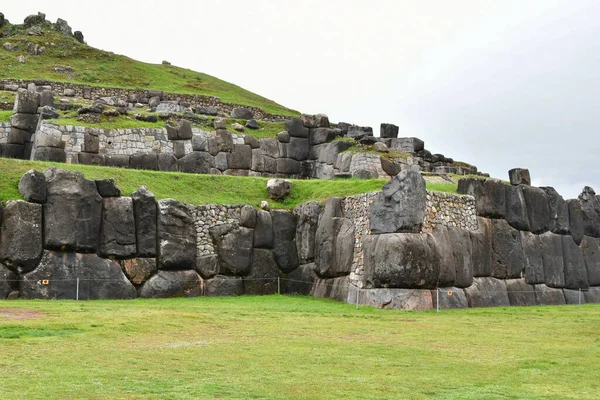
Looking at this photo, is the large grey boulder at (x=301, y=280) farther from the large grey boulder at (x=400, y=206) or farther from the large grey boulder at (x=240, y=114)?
the large grey boulder at (x=240, y=114)

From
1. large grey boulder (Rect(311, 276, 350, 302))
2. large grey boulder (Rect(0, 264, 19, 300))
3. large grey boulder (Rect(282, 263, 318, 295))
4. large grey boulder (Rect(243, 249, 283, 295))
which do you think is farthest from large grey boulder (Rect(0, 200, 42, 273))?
large grey boulder (Rect(311, 276, 350, 302))

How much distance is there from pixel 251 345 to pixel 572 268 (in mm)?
24184

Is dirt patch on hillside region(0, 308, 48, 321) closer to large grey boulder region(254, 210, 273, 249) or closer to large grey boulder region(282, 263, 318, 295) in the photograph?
large grey boulder region(254, 210, 273, 249)

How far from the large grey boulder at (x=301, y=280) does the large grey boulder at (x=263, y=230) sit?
1589 mm

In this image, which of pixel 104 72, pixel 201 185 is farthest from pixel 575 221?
pixel 104 72

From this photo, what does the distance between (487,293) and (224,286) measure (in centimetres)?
1065

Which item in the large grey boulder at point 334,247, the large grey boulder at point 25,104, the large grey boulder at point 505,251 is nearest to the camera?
the large grey boulder at point 334,247

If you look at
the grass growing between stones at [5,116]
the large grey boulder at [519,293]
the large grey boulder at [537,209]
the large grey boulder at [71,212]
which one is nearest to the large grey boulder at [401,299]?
the large grey boulder at [519,293]

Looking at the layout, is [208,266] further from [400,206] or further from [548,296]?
[548,296]

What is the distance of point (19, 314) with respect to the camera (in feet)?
66.9

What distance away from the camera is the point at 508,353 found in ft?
55.0

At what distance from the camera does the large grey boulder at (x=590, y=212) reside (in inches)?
1503

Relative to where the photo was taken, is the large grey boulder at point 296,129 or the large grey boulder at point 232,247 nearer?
the large grey boulder at point 232,247

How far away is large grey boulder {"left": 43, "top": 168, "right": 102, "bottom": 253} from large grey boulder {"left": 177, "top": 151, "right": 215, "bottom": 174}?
11584mm
